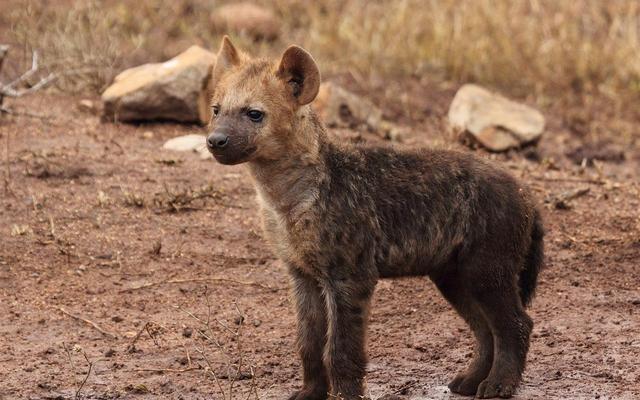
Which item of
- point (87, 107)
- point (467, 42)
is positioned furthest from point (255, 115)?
point (467, 42)

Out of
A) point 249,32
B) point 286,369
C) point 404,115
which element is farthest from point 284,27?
point 286,369

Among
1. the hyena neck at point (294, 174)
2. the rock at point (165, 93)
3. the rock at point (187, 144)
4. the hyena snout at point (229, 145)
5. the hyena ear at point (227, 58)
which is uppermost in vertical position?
the hyena ear at point (227, 58)

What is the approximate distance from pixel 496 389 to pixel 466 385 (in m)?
0.19

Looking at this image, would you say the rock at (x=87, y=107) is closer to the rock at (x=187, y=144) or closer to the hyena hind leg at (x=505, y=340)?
the rock at (x=187, y=144)

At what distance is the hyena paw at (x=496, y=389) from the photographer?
5750 mm

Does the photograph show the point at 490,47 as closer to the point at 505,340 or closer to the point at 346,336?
the point at 505,340

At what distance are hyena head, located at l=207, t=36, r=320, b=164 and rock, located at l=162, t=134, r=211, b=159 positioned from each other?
3.07m

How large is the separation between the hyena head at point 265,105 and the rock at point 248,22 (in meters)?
6.74

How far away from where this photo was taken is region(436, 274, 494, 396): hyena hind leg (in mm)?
5906

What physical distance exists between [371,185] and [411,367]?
1075 mm

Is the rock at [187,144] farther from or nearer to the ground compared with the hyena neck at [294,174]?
nearer to the ground

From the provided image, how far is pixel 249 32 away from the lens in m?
12.4

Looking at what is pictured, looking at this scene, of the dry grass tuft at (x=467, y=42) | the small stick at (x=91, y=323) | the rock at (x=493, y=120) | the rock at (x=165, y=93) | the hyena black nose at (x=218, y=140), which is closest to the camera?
the hyena black nose at (x=218, y=140)

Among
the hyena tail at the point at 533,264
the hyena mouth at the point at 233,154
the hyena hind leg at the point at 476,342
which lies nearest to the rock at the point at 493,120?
the hyena tail at the point at 533,264
